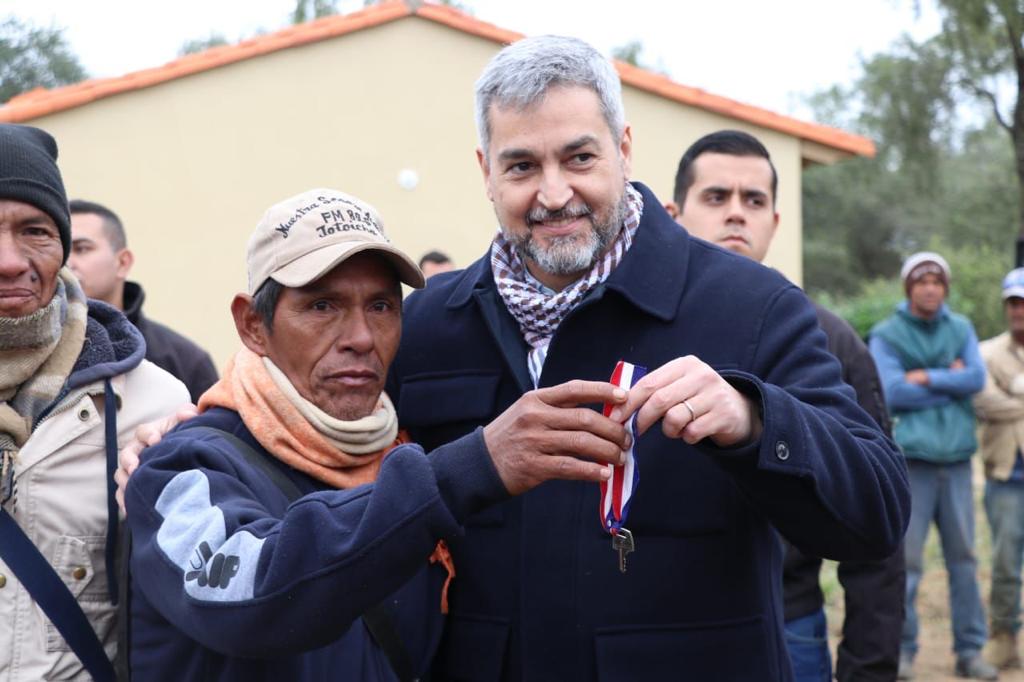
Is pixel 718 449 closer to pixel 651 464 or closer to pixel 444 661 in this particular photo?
pixel 651 464

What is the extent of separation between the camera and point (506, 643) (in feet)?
9.35

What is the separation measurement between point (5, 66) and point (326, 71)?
78.1ft

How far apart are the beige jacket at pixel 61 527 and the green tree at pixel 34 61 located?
32317 mm

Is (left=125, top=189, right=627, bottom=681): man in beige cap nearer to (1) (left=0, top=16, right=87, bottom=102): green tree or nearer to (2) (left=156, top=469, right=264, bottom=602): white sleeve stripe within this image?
(2) (left=156, top=469, right=264, bottom=602): white sleeve stripe

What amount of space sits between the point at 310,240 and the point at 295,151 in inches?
428

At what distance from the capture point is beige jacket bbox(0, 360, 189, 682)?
2717 millimetres

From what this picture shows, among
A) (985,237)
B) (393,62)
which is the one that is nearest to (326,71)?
(393,62)

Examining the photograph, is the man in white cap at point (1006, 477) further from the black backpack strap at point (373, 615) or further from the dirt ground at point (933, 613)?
the black backpack strap at point (373, 615)

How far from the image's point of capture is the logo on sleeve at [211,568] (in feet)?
7.05

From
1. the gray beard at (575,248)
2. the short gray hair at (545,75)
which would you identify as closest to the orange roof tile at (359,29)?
the short gray hair at (545,75)

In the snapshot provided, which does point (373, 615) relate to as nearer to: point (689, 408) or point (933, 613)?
point (689, 408)

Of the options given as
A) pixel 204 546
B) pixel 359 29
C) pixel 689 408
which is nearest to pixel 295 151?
pixel 359 29

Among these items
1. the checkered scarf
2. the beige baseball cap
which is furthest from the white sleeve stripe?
the checkered scarf

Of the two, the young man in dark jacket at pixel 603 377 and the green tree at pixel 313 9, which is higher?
the green tree at pixel 313 9
